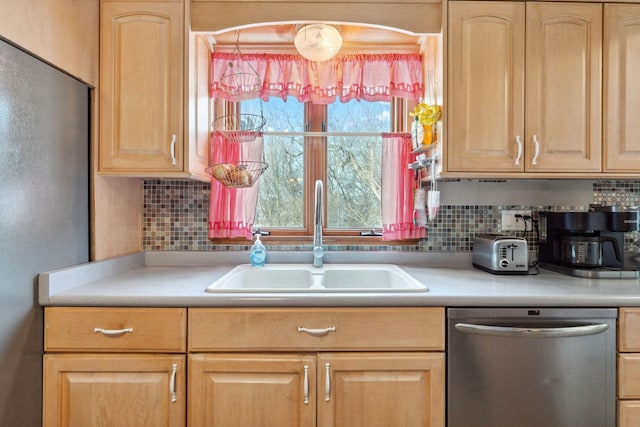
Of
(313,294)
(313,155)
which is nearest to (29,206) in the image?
(313,294)

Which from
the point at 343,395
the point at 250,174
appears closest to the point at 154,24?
the point at 250,174

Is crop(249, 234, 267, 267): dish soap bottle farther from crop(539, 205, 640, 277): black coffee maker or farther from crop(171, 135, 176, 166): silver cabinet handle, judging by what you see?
crop(539, 205, 640, 277): black coffee maker

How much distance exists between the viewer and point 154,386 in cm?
128

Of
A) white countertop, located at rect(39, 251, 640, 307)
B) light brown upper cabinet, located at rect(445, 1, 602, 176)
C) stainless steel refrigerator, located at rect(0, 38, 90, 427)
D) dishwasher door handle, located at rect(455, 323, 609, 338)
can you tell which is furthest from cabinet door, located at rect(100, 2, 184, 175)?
dishwasher door handle, located at rect(455, 323, 609, 338)

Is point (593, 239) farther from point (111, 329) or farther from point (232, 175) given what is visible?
point (111, 329)

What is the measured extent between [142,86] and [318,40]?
2.71 feet

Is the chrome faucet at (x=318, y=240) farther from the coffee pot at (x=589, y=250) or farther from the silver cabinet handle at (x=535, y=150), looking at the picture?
the coffee pot at (x=589, y=250)

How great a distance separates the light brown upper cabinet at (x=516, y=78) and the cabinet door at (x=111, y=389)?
4.59ft

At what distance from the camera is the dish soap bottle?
1887 millimetres

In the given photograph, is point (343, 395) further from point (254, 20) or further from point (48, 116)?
point (254, 20)

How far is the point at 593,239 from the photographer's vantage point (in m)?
1.66

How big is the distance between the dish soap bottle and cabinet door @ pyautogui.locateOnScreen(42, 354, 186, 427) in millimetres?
676

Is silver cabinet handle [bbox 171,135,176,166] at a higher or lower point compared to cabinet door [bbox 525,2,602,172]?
lower

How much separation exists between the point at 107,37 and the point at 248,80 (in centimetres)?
67
